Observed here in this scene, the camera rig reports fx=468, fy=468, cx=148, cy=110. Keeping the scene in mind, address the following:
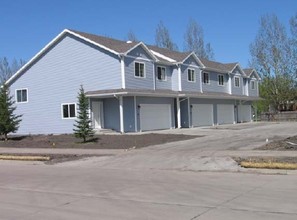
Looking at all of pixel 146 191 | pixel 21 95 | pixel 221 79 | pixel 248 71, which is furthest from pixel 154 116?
pixel 146 191

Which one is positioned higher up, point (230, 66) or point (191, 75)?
point (230, 66)

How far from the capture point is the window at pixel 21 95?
39412 mm

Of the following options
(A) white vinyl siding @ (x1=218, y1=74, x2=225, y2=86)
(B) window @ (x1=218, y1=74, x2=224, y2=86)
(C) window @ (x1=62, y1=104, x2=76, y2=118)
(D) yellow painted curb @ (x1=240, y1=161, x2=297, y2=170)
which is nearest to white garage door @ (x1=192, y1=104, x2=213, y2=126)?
(A) white vinyl siding @ (x1=218, y1=74, x2=225, y2=86)

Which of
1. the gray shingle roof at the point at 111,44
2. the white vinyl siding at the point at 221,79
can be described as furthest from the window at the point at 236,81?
the gray shingle roof at the point at 111,44

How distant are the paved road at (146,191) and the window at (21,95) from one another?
71.9 feet

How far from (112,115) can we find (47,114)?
20.9ft

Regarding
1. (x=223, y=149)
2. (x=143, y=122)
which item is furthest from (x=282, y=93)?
(x=223, y=149)

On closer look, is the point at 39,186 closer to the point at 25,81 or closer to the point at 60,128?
the point at 60,128

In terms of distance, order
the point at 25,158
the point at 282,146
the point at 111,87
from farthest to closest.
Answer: the point at 111,87 < the point at 25,158 < the point at 282,146

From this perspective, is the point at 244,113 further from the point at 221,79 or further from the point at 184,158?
the point at 184,158

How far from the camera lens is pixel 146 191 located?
11016 mm

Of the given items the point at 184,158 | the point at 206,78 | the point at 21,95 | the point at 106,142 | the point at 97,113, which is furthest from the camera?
the point at 206,78

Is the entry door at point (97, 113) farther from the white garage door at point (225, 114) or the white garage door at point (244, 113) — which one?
the white garage door at point (244, 113)

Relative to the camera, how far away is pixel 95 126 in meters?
34.5
